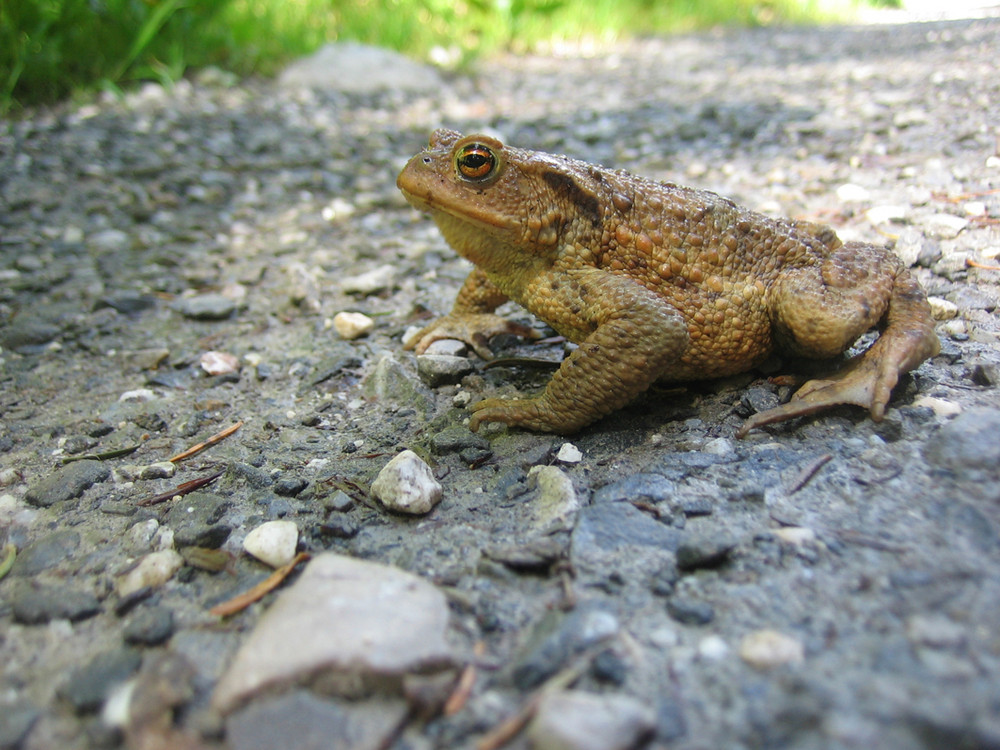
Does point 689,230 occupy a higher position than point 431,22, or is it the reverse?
point 431,22

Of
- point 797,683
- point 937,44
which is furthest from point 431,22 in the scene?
point 797,683

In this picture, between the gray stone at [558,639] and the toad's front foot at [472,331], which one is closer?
the gray stone at [558,639]

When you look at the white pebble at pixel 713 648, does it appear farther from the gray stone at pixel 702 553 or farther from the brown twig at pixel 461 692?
the brown twig at pixel 461 692

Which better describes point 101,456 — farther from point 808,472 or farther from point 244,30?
point 244,30

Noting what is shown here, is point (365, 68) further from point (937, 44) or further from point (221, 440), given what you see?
point (937, 44)

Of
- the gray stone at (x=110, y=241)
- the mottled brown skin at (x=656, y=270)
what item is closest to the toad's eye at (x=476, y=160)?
the mottled brown skin at (x=656, y=270)
